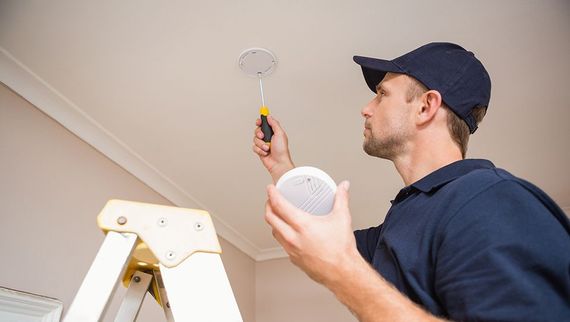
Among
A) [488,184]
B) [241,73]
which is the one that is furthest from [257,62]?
[488,184]

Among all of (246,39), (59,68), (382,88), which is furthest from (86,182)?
(382,88)

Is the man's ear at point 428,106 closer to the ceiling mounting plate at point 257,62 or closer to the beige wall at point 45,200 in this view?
the ceiling mounting plate at point 257,62

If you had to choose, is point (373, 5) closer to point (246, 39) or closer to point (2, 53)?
point (246, 39)

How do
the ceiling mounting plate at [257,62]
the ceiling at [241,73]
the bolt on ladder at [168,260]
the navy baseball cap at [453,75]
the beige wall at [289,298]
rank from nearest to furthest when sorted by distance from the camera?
the bolt on ladder at [168,260]
the navy baseball cap at [453,75]
the ceiling at [241,73]
the ceiling mounting plate at [257,62]
the beige wall at [289,298]

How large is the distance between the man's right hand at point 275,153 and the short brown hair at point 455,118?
403mm

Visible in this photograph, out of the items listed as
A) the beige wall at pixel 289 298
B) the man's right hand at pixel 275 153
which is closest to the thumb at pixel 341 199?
the man's right hand at pixel 275 153

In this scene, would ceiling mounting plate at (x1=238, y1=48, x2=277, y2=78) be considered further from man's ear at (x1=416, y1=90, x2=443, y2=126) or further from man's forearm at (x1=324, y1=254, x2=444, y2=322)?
man's forearm at (x1=324, y1=254, x2=444, y2=322)

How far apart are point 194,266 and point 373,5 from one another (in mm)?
976

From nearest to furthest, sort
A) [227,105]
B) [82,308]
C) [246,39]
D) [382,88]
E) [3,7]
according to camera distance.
→ [82,308] < [382,88] < [3,7] < [246,39] < [227,105]

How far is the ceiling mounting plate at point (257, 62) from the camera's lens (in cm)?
128

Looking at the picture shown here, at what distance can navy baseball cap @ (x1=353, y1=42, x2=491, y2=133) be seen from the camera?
93 cm

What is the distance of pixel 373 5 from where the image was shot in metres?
1.17

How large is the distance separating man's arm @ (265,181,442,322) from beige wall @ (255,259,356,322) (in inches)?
95.8

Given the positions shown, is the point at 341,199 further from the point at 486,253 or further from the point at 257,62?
the point at 257,62
